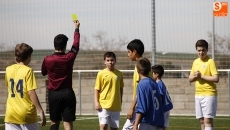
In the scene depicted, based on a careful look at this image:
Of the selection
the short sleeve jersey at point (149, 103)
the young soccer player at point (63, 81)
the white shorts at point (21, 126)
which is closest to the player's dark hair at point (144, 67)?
the short sleeve jersey at point (149, 103)

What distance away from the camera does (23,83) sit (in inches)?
384

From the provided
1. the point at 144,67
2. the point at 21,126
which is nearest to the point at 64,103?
the point at 21,126

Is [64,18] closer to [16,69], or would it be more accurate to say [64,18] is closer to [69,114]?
[69,114]

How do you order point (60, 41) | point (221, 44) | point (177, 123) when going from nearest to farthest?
1. point (60, 41)
2. point (177, 123)
3. point (221, 44)

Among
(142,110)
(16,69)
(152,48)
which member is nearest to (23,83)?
(16,69)

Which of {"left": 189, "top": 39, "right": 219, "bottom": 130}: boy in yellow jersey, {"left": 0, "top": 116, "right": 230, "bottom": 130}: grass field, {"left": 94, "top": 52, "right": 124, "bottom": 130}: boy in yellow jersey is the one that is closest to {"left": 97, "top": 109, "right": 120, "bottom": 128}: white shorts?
{"left": 94, "top": 52, "right": 124, "bottom": 130}: boy in yellow jersey

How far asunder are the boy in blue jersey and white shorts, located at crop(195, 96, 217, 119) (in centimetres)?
346

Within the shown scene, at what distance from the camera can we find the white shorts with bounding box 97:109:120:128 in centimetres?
1268

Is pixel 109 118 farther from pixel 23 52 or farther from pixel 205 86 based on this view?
pixel 23 52

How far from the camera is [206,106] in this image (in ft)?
42.1

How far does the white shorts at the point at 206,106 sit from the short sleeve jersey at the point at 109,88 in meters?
1.45

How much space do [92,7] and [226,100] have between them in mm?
5060

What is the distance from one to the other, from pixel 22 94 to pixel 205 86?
4253 millimetres
